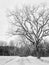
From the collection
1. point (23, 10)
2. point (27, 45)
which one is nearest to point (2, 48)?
point (27, 45)

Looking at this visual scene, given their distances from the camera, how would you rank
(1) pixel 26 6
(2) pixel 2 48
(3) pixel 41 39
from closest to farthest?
(1) pixel 26 6, (3) pixel 41 39, (2) pixel 2 48

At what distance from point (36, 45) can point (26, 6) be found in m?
7.82

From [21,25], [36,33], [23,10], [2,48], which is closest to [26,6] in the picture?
[23,10]

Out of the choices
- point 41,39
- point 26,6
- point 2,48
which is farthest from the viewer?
point 2,48

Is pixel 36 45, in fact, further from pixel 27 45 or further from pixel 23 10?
pixel 23 10

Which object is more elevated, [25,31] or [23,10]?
[23,10]

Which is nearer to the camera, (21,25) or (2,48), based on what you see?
(21,25)

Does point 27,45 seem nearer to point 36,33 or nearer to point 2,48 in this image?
→ point 36,33

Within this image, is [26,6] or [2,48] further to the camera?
[2,48]

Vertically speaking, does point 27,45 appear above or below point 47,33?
below

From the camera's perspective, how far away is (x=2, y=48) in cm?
5766

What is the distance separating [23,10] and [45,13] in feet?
14.3

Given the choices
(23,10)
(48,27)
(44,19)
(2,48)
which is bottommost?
(2,48)

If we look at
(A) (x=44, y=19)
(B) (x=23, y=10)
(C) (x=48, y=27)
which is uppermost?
(B) (x=23, y=10)
